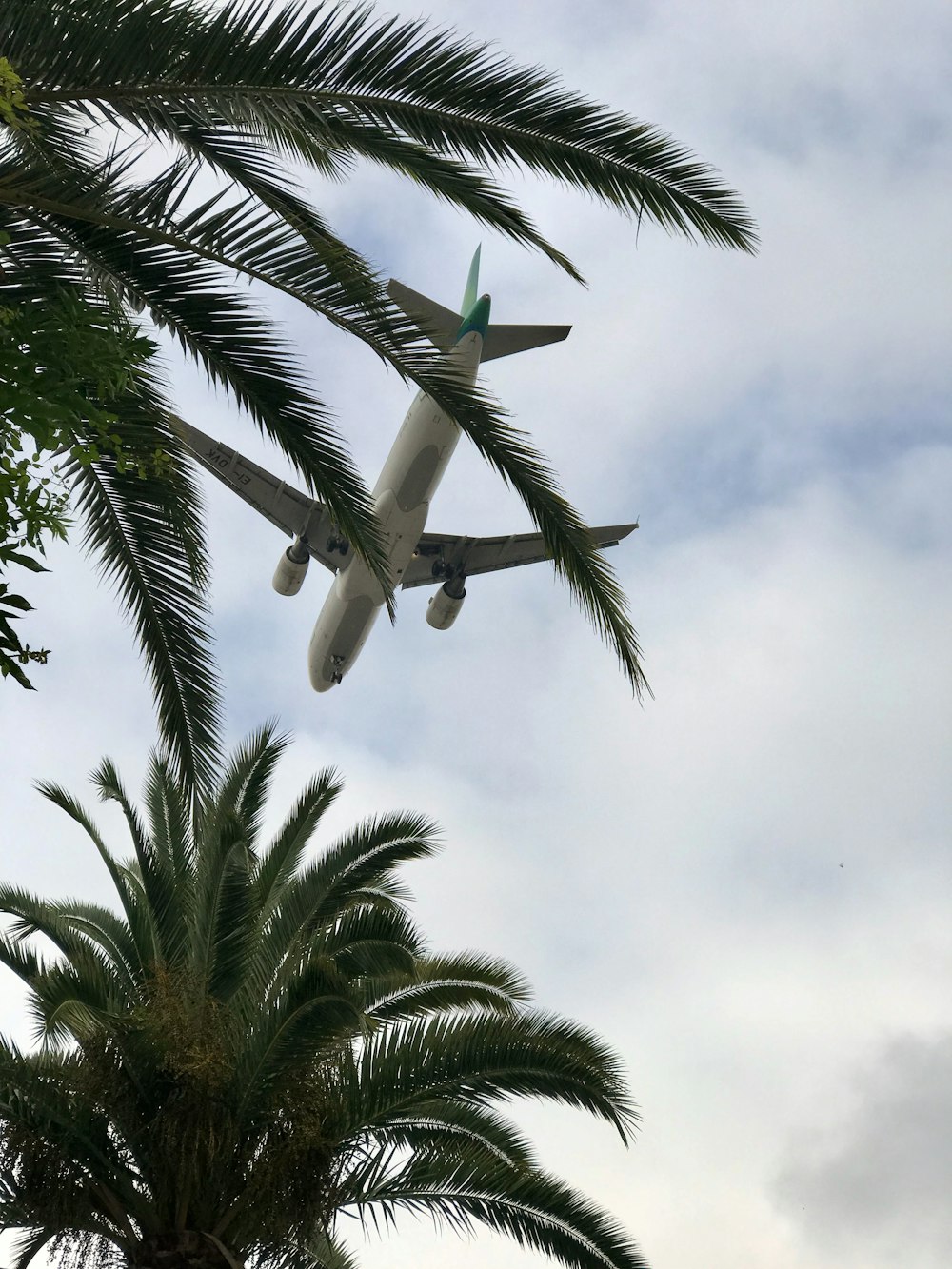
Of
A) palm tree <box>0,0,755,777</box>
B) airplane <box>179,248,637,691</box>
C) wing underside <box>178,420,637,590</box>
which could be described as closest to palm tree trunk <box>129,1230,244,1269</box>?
palm tree <box>0,0,755,777</box>

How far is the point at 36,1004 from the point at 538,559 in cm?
2621

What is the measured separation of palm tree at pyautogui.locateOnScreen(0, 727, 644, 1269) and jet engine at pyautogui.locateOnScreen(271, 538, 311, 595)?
→ 21490 millimetres

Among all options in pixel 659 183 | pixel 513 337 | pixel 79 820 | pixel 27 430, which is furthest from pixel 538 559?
pixel 27 430

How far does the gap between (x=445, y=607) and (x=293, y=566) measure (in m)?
3.74

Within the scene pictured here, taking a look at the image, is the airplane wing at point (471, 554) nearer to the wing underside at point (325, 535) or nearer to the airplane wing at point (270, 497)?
the wing underside at point (325, 535)

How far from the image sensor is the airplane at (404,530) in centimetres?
2956

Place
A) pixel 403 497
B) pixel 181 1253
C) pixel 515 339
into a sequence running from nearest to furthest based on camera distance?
pixel 181 1253 → pixel 403 497 → pixel 515 339

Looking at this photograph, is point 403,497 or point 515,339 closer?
point 403,497

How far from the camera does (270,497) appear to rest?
3516 centimetres

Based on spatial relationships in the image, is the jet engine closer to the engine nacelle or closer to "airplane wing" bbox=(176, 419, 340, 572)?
"airplane wing" bbox=(176, 419, 340, 572)

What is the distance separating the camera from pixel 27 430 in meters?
3.95

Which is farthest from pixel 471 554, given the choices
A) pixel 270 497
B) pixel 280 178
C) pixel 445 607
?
pixel 280 178

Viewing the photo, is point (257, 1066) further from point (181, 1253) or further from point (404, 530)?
point (404, 530)

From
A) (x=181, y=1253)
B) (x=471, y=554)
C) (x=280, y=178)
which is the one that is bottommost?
(x=181, y=1253)
